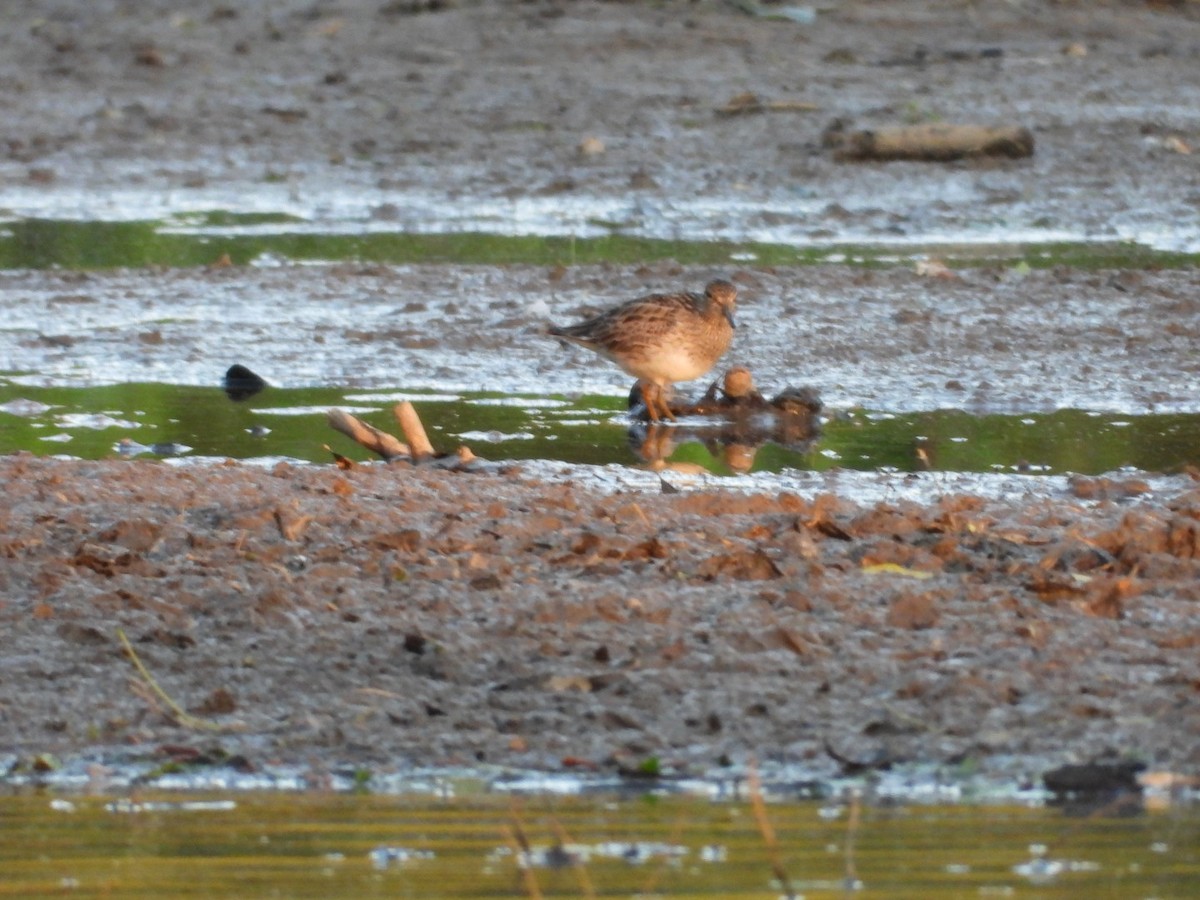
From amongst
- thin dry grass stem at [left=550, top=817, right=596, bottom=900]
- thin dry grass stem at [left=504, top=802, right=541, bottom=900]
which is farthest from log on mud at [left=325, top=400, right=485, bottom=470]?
thin dry grass stem at [left=550, top=817, right=596, bottom=900]

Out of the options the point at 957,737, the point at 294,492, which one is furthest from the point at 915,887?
the point at 294,492

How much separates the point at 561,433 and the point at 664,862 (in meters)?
4.93

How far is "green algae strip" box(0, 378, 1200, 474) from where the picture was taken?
8.40 metres

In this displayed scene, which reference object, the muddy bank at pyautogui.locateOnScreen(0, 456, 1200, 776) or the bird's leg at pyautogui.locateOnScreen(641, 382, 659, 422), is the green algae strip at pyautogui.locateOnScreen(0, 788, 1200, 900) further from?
the bird's leg at pyautogui.locateOnScreen(641, 382, 659, 422)

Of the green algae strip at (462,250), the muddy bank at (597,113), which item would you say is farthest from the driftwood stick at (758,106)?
the green algae strip at (462,250)

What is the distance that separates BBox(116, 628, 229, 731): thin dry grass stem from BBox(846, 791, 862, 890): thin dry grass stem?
143 centimetres

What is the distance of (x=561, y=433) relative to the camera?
901 cm

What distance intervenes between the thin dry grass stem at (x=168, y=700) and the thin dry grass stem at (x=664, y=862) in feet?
3.85

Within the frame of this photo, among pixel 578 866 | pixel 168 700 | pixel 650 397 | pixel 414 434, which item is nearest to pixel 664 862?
pixel 578 866

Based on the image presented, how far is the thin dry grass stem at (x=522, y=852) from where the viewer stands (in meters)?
3.94

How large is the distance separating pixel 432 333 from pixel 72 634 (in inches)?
224

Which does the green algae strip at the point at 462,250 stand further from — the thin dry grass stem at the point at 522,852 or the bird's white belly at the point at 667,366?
the thin dry grass stem at the point at 522,852

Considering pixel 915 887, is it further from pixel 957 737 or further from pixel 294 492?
pixel 294 492

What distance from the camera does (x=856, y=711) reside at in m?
5.06
